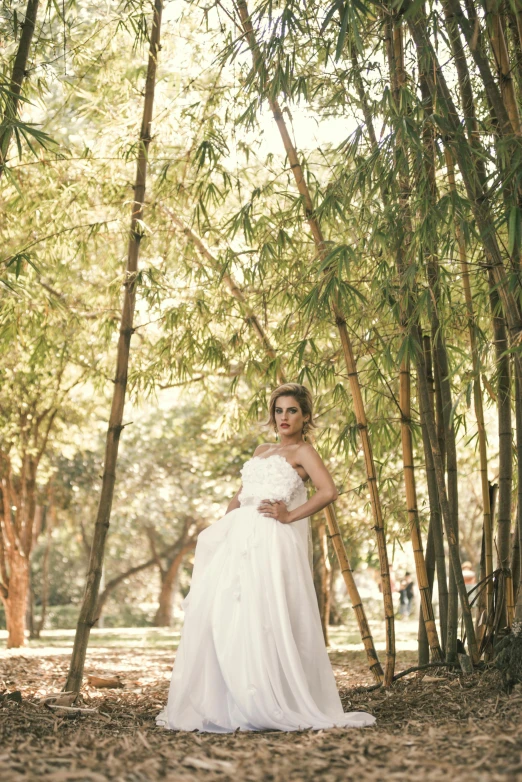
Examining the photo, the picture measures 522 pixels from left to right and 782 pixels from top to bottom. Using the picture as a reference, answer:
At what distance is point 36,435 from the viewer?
8125 mm

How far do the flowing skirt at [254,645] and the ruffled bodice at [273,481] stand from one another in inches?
3.3

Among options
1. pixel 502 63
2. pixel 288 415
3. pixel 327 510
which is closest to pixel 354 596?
pixel 327 510

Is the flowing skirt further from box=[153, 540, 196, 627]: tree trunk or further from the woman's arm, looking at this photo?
box=[153, 540, 196, 627]: tree trunk

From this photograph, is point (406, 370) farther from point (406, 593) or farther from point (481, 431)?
point (406, 593)

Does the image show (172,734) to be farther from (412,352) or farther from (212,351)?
(212,351)

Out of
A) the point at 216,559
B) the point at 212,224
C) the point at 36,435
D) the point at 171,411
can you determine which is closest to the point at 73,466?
the point at 171,411

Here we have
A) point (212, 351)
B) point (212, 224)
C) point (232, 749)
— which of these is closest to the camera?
point (232, 749)

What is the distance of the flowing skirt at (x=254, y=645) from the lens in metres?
2.87

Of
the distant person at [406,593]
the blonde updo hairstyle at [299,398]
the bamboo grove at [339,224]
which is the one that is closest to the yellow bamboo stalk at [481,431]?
the bamboo grove at [339,224]

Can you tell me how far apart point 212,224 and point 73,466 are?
7.25 meters

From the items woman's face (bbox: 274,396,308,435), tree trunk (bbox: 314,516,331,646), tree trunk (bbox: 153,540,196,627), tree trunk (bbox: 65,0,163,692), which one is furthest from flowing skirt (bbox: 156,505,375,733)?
tree trunk (bbox: 153,540,196,627)

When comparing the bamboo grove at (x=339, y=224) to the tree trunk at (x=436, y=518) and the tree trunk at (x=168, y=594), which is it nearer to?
the tree trunk at (x=436, y=518)

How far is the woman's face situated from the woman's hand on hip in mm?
323

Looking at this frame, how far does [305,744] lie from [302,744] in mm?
11
